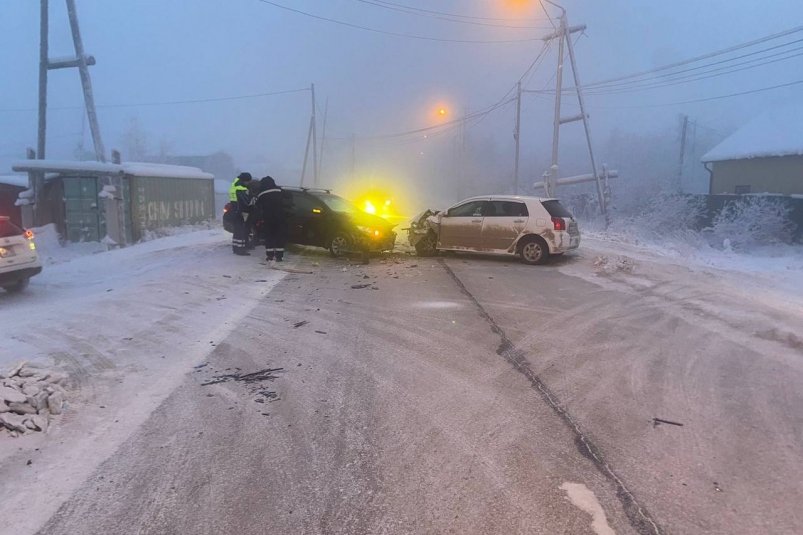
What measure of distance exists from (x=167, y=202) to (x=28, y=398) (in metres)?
20.0

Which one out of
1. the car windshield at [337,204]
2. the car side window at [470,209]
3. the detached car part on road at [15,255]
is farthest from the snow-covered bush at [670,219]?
the detached car part on road at [15,255]

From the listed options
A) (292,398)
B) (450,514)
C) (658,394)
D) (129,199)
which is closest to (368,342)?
(292,398)

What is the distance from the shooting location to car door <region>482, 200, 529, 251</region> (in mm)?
12914

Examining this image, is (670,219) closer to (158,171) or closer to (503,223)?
(503,223)

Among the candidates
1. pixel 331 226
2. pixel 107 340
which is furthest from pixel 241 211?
pixel 107 340

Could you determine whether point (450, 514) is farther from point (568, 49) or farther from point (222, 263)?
point (568, 49)

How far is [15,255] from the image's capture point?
9.77 m

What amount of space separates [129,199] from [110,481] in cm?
1929

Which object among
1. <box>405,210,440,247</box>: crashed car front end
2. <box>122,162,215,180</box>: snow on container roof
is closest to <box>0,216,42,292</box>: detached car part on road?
<box>405,210,440,247</box>: crashed car front end

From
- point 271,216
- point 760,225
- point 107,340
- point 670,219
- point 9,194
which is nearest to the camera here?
point 107,340

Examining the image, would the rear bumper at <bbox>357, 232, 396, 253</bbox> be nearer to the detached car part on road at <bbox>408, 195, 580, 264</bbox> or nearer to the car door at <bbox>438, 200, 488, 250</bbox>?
the detached car part on road at <bbox>408, 195, 580, 264</bbox>

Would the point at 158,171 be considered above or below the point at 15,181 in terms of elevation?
above

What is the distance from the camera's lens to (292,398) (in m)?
4.77

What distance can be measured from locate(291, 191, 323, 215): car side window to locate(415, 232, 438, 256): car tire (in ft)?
9.09
